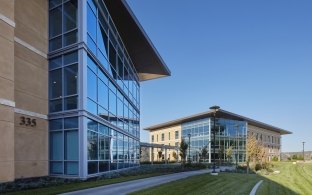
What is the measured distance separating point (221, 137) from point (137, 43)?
134 feet

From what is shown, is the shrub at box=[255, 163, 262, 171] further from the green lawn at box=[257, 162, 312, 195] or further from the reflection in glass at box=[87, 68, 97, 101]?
the reflection in glass at box=[87, 68, 97, 101]

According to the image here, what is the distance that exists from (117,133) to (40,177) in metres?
9.40

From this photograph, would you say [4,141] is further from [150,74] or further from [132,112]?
[150,74]

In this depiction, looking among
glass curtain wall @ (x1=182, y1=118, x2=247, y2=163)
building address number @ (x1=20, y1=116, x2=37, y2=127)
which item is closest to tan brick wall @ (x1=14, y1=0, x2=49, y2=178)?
building address number @ (x1=20, y1=116, x2=37, y2=127)

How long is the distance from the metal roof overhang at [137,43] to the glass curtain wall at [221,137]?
27.8 meters

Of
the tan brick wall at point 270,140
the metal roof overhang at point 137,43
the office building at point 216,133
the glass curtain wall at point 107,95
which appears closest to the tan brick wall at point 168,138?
the office building at point 216,133

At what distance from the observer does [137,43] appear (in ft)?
120

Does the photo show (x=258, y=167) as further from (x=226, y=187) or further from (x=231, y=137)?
(x=231, y=137)

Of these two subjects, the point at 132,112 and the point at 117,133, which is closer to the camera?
the point at 117,133

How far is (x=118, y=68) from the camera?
3216 centimetres

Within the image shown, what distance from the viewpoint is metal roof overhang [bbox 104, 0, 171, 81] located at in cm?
2988

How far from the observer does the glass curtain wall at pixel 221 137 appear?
70.7 metres

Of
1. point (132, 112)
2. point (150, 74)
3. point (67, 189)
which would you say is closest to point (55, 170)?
point (67, 189)

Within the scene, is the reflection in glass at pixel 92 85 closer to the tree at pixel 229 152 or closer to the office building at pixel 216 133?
the tree at pixel 229 152
